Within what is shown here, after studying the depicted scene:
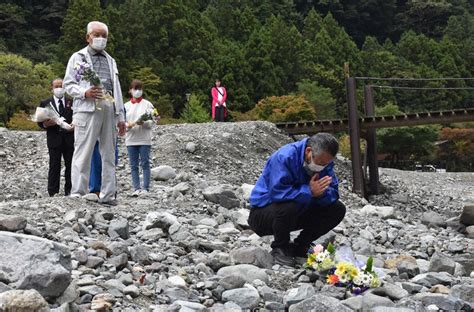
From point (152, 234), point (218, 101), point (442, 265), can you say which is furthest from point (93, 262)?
point (218, 101)

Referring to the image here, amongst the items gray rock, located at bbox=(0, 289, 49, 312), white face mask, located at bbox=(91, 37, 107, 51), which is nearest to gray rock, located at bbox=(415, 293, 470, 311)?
gray rock, located at bbox=(0, 289, 49, 312)

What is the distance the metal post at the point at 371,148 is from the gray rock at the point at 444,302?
15025 mm

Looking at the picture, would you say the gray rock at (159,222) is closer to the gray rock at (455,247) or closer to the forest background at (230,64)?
the gray rock at (455,247)

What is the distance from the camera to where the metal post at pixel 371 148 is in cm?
1992

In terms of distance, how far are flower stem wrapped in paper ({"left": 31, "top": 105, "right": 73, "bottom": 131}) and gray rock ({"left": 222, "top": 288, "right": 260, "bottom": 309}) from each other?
442cm

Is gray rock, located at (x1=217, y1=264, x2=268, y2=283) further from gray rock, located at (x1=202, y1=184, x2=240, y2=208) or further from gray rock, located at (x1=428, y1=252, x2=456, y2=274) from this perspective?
gray rock, located at (x1=202, y1=184, x2=240, y2=208)

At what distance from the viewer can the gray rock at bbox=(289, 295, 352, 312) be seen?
4.32 metres

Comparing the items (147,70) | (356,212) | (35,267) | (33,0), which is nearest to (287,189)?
(35,267)

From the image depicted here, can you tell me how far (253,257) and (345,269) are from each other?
87 cm

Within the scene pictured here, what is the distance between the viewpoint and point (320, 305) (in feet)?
14.3

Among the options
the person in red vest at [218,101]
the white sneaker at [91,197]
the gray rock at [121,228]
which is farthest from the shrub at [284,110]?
the gray rock at [121,228]

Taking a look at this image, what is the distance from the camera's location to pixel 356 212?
11930 millimetres

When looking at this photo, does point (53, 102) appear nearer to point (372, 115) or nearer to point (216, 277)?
point (216, 277)

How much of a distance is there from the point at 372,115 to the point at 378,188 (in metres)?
2.15
